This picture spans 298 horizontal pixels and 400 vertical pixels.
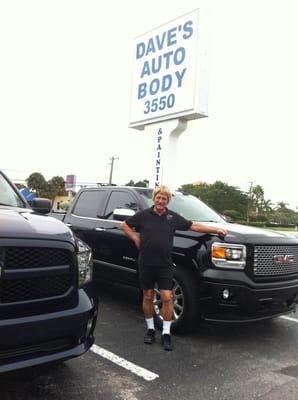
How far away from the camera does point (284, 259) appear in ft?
16.3

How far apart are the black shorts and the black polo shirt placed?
0.06m

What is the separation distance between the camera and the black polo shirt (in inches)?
179

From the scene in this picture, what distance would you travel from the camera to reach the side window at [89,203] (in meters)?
6.62

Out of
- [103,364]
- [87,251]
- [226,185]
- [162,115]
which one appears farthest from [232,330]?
[226,185]

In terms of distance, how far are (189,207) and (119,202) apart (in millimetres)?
1049

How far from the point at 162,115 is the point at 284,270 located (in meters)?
7.51

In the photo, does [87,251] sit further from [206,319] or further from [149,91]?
[149,91]

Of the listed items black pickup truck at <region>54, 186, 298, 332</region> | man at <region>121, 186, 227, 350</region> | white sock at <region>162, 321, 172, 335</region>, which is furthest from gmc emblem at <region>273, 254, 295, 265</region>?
white sock at <region>162, 321, 172, 335</region>

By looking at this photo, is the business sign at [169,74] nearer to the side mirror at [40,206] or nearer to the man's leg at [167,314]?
the side mirror at [40,206]

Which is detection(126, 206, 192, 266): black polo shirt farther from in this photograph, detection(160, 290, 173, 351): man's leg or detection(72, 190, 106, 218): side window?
detection(72, 190, 106, 218): side window

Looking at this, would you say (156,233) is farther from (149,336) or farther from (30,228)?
(30,228)

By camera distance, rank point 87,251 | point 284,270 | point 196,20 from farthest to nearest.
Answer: point 196,20 < point 284,270 < point 87,251

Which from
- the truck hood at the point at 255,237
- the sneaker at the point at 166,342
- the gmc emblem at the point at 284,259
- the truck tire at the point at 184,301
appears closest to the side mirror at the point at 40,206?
the truck tire at the point at 184,301

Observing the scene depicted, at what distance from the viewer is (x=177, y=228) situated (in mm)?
4773
